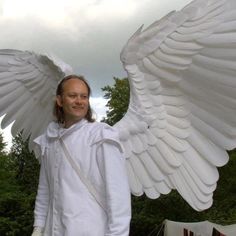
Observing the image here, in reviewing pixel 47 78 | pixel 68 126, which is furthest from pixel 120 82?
pixel 68 126

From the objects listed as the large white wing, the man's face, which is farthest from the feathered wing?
the man's face

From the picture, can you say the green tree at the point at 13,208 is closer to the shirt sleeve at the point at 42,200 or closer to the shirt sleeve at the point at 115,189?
the shirt sleeve at the point at 42,200

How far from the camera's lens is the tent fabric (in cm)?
847

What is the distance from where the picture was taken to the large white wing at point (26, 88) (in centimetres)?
397

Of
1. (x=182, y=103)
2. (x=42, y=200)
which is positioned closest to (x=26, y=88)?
(x=182, y=103)

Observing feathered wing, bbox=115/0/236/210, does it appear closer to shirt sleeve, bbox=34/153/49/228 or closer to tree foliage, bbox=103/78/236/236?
shirt sleeve, bbox=34/153/49/228

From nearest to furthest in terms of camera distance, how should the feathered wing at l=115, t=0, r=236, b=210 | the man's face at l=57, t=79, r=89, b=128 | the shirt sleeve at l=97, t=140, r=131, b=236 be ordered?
the shirt sleeve at l=97, t=140, r=131, b=236 → the man's face at l=57, t=79, r=89, b=128 → the feathered wing at l=115, t=0, r=236, b=210

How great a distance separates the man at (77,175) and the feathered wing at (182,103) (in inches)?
31.1

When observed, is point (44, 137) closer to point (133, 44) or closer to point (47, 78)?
point (133, 44)

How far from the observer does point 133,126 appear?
354 cm

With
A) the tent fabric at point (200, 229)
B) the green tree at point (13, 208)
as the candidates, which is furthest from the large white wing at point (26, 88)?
the green tree at point (13, 208)

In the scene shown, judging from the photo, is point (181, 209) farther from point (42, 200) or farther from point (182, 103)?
point (42, 200)

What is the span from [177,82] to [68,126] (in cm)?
101

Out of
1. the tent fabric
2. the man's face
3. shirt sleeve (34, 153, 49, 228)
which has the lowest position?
shirt sleeve (34, 153, 49, 228)
